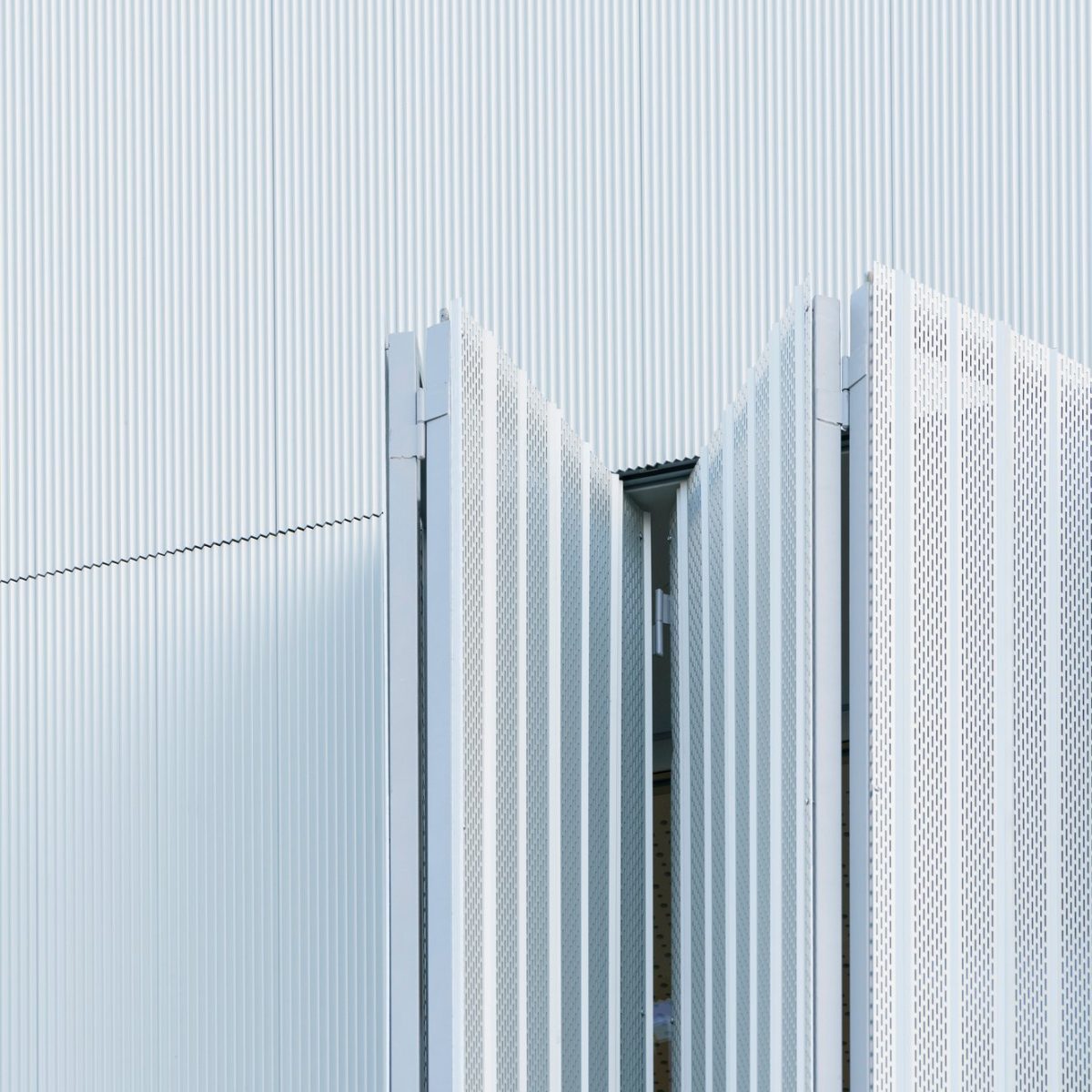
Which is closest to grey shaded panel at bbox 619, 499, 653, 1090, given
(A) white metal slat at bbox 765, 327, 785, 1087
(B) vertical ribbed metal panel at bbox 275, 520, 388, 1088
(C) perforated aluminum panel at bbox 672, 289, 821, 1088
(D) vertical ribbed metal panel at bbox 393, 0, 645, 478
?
(C) perforated aluminum panel at bbox 672, 289, 821, 1088

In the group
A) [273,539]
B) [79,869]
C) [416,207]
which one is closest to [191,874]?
[79,869]

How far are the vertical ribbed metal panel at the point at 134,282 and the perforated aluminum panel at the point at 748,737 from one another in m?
2.74

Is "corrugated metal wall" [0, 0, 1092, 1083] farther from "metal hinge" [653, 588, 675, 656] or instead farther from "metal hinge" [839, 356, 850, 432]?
"metal hinge" [839, 356, 850, 432]

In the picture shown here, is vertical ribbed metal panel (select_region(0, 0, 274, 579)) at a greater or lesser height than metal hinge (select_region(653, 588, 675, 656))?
greater

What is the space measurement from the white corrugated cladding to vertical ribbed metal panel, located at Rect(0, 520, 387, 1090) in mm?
439

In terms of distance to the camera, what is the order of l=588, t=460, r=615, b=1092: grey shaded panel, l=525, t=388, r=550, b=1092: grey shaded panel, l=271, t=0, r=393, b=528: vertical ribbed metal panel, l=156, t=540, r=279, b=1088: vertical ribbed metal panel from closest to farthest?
l=525, t=388, r=550, b=1092: grey shaded panel
l=588, t=460, r=615, b=1092: grey shaded panel
l=156, t=540, r=279, b=1088: vertical ribbed metal panel
l=271, t=0, r=393, b=528: vertical ribbed metal panel

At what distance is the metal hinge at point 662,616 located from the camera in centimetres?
895

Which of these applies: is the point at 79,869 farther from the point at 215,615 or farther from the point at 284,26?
the point at 284,26

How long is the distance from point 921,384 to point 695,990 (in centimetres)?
329

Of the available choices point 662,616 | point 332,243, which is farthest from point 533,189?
point 662,616

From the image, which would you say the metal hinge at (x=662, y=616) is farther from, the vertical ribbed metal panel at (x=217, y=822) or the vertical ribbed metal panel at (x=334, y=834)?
the vertical ribbed metal panel at (x=217, y=822)

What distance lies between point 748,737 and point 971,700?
42.2 inches

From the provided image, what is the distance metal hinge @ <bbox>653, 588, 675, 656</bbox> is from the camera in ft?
29.4

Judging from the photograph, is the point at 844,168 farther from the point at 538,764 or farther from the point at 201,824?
the point at 201,824
